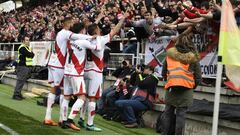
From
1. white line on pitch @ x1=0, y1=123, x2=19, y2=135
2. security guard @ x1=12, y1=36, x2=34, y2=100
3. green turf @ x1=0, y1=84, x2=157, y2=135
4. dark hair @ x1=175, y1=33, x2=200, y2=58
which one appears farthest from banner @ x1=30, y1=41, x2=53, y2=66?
dark hair @ x1=175, y1=33, x2=200, y2=58

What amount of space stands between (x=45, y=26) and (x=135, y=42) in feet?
37.0

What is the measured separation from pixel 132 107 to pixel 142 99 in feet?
0.94

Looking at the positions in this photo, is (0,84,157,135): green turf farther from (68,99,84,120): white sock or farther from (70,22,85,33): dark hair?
(70,22,85,33): dark hair

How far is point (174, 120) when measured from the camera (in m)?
8.30

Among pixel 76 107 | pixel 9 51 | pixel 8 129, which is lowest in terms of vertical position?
pixel 8 129

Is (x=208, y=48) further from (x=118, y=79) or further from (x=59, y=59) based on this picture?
(x=59, y=59)

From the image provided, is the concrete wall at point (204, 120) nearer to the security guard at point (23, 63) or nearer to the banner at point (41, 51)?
the security guard at point (23, 63)

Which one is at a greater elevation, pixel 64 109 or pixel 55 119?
pixel 64 109

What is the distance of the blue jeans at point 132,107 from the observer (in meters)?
10.7

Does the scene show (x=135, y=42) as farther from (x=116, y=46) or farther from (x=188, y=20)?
(x=188, y=20)

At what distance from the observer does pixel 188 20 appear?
9977 millimetres

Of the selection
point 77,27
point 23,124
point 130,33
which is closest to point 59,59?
point 77,27

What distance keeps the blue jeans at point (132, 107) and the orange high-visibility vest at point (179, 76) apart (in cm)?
274

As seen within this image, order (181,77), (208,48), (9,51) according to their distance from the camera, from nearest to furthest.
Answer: (181,77), (208,48), (9,51)
